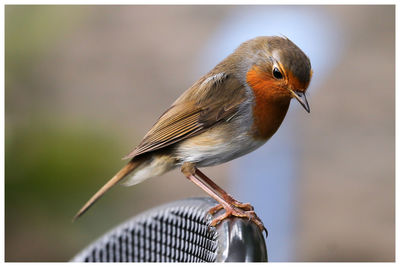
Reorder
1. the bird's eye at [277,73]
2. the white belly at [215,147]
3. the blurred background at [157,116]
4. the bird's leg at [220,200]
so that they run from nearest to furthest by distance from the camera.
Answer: the bird's leg at [220,200], the bird's eye at [277,73], the white belly at [215,147], the blurred background at [157,116]

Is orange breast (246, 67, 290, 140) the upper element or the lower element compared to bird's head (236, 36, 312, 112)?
lower

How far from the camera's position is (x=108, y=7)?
6.46 m

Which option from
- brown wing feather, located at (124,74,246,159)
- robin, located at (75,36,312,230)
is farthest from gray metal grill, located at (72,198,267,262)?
brown wing feather, located at (124,74,246,159)

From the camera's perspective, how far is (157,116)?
5227 millimetres

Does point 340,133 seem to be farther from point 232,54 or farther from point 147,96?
point 232,54

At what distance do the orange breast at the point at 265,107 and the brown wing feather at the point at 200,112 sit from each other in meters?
0.06

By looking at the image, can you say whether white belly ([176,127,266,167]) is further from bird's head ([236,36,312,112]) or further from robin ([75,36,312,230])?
bird's head ([236,36,312,112])

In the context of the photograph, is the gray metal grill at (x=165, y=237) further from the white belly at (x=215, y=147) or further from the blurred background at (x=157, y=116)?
the blurred background at (x=157, y=116)

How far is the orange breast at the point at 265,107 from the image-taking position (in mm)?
2018

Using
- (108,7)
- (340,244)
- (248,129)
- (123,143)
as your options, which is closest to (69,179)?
(123,143)

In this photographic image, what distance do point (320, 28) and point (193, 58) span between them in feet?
4.68

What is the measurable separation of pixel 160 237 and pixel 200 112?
0.50 metres

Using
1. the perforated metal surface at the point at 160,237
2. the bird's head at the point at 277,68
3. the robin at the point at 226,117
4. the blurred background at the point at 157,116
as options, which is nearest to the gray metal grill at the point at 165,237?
the perforated metal surface at the point at 160,237

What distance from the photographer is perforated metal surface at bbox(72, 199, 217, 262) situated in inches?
68.2
